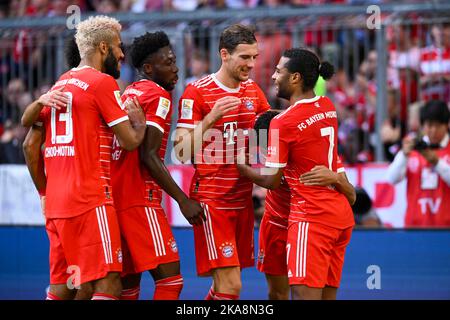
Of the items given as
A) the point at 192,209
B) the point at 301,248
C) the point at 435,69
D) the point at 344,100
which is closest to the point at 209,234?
the point at 192,209

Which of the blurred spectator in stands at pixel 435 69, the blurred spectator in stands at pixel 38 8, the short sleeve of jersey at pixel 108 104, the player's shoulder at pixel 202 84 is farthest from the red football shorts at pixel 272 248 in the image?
the blurred spectator in stands at pixel 38 8

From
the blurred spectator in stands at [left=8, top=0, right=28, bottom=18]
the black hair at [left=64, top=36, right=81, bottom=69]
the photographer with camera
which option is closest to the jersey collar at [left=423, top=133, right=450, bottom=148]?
the photographer with camera

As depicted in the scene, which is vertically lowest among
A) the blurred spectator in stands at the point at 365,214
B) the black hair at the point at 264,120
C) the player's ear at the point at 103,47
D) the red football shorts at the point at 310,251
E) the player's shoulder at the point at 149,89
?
the blurred spectator in stands at the point at 365,214

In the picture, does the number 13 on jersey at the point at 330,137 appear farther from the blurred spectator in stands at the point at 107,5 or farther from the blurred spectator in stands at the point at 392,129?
the blurred spectator in stands at the point at 107,5

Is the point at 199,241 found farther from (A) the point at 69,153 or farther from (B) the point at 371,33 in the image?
(B) the point at 371,33

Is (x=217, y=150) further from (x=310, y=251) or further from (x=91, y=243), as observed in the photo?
(x=91, y=243)

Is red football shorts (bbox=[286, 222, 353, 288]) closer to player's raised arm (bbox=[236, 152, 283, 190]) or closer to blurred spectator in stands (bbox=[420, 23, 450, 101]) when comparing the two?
player's raised arm (bbox=[236, 152, 283, 190])

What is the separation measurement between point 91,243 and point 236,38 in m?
2.09

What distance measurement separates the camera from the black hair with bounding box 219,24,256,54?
8602 mm

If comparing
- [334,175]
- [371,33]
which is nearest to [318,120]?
[334,175]

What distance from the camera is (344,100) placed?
12.3 m

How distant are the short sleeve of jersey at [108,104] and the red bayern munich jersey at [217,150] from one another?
709 mm

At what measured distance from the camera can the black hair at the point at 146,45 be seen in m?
8.59

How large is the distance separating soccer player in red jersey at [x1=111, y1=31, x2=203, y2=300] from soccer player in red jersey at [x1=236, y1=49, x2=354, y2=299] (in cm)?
78
